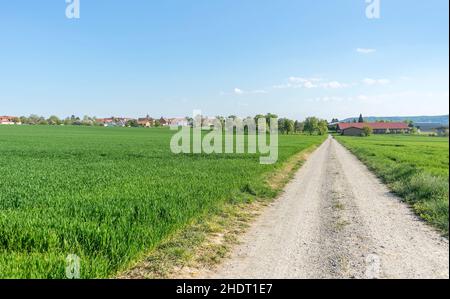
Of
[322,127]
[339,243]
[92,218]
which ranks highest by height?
[322,127]

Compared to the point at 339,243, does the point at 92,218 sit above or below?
above

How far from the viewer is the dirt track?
5.93m

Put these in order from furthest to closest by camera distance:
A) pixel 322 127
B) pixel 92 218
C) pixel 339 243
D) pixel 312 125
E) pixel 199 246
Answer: pixel 312 125 < pixel 322 127 < pixel 92 218 < pixel 339 243 < pixel 199 246

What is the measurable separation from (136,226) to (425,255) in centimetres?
592

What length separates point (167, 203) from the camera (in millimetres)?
9883

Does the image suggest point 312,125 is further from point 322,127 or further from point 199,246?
point 199,246

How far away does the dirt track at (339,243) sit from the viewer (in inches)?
234

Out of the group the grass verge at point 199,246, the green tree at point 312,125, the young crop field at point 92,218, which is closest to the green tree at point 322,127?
the green tree at point 312,125

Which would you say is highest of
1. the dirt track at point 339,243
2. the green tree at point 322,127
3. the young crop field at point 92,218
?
the green tree at point 322,127

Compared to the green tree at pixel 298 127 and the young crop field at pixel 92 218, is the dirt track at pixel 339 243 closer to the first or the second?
the young crop field at pixel 92 218

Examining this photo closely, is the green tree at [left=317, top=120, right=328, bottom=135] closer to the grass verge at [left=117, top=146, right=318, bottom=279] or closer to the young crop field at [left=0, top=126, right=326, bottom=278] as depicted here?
the young crop field at [left=0, top=126, right=326, bottom=278]

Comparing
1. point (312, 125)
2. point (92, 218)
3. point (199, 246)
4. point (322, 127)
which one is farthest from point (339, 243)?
point (312, 125)

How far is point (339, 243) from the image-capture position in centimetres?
757
